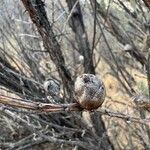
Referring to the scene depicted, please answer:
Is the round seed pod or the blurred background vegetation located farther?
the blurred background vegetation

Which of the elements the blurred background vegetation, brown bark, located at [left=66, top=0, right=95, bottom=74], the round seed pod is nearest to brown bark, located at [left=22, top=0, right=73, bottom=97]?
the blurred background vegetation

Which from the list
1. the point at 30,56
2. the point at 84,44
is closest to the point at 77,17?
the point at 84,44

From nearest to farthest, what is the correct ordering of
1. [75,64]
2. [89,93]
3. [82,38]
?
1. [89,93]
2. [82,38]
3. [75,64]

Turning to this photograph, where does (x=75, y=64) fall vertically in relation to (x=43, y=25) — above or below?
below

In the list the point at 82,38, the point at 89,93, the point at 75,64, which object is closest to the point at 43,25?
the point at 89,93

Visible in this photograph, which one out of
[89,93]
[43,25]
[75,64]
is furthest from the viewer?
[75,64]

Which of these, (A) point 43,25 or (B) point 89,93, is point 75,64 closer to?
(A) point 43,25

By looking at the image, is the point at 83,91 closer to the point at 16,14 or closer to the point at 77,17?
the point at 77,17

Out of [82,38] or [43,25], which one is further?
[82,38]

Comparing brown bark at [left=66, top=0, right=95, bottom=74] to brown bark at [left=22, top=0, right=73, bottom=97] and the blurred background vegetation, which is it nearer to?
the blurred background vegetation

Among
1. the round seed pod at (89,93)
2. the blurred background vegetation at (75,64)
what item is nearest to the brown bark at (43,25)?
the blurred background vegetation at (75,64)

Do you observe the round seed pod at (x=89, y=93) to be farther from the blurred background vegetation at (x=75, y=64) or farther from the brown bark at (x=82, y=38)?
the brown bark at (x=82, y=38)
